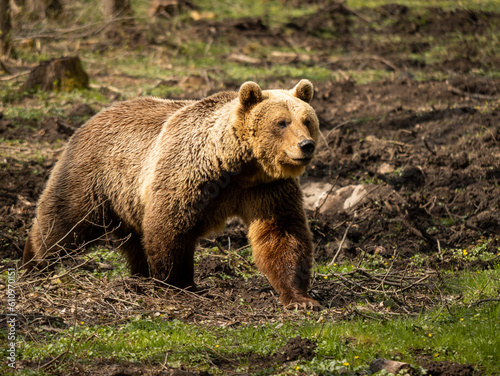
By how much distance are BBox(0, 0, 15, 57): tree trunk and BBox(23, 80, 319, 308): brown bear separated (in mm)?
8646

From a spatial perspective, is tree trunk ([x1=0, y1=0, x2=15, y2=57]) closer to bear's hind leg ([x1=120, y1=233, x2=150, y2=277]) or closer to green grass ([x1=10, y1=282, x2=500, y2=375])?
bear's hind leg ([x1=120, y1=233, x2=150, y2=277])

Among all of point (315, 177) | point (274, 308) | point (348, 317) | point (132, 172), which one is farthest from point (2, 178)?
point (348, 317)

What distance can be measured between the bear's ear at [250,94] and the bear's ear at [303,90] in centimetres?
46

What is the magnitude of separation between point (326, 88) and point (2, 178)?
6.84 m

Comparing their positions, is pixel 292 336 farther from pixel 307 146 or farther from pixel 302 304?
pixel 307 146

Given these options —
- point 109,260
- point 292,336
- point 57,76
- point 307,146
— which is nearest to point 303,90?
point 307,146

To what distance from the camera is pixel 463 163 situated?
9211mm

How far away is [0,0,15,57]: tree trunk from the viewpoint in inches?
538

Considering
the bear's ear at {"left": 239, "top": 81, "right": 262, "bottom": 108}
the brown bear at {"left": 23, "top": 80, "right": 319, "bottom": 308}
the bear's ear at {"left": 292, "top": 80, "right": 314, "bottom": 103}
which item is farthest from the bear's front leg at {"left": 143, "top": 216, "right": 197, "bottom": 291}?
the bear's ear at {"left": 292, "top": 80, "right": 314, "bottom": 103}

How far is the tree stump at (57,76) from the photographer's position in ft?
42.7

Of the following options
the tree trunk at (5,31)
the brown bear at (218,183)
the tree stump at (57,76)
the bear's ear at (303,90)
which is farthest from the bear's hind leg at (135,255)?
the tree trunk at (5,31)

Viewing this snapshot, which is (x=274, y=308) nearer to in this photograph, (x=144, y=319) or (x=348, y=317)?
(x=348, y=317)

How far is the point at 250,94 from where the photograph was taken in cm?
594

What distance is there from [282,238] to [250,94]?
144 cm
